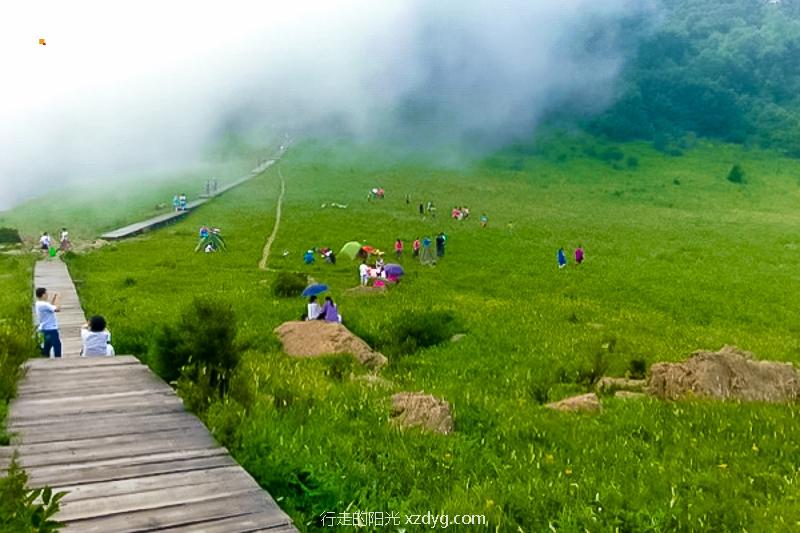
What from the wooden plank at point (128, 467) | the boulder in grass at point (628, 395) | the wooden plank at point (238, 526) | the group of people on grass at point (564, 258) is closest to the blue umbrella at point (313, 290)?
the boulder in grass at point (628, 395)

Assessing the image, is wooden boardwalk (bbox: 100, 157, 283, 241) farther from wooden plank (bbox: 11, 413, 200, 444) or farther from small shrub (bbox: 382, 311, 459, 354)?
wooden plank (bbox: 11, 413, 200, 444)

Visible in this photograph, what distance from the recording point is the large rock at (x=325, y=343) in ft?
53.4

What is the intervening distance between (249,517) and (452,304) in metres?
21.2

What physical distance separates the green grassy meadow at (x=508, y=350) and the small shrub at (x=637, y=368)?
269 mm

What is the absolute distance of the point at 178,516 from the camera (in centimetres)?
607

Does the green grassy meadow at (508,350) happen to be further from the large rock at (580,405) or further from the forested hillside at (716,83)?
the forested hillside at (716,83)

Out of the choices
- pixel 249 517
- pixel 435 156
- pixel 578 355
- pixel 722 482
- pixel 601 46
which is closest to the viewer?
pixel 249 517

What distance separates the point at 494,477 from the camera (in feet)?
26.5

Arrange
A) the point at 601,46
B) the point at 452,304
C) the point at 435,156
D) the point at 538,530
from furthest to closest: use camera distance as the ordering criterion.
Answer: the point at 601,46 < the point at 435,156 < the point at 452,304 < the point at 538,530

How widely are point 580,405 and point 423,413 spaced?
2985mm

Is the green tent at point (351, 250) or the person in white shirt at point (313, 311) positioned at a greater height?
the person in white shirt at point (313, 311)

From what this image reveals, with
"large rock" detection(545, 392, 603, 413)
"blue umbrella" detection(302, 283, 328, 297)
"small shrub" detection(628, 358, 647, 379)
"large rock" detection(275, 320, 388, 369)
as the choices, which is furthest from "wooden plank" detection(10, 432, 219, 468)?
"blue umbrella" detection(302, 283, 328, 297)

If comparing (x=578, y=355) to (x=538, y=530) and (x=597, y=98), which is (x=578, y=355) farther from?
(x=597, y=98)

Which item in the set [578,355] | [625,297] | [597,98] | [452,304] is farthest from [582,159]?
[578,355]
